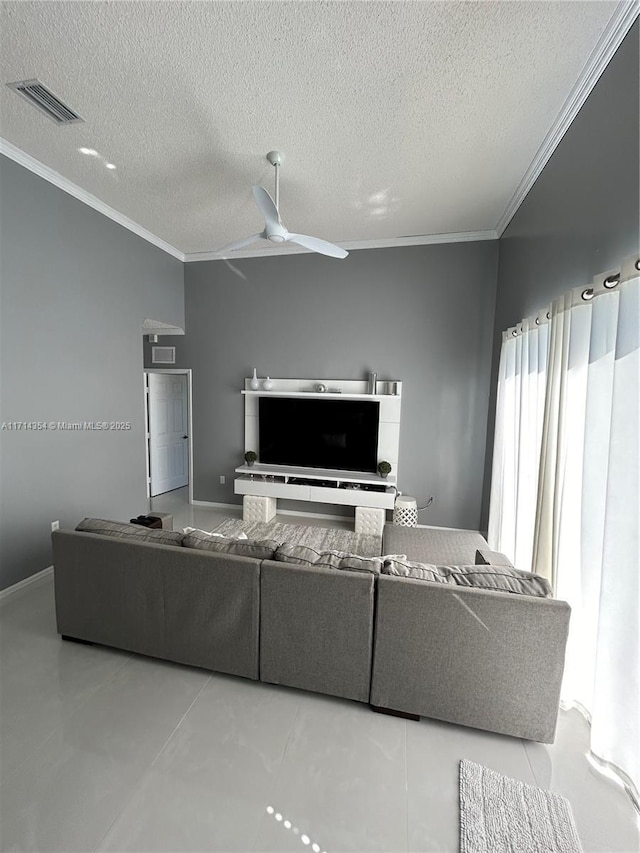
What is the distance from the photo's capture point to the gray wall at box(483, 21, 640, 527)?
1588 millimetres

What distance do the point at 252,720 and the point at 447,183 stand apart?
12.9 ft

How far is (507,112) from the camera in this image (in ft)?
7.36

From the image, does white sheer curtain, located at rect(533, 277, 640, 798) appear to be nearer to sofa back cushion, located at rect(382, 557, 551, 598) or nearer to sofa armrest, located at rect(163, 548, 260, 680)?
sofa back cushion, located at rect(382, 557, 551, 598)

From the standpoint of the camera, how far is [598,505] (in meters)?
1.69

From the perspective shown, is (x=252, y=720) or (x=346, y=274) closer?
(x=252, y=720)

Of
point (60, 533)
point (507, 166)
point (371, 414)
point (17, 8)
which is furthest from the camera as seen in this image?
point (371, 414)

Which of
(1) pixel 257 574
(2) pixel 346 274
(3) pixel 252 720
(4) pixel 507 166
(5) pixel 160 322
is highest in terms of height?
(4) pixel 507 166

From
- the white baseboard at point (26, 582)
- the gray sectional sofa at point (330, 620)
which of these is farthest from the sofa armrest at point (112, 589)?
the white baseboard at point (26, 582)

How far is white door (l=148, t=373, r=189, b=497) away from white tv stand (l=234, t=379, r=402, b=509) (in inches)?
64.8

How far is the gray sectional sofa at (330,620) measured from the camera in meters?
1.63

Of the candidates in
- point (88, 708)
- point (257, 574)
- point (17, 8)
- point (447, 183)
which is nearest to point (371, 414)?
point (447, 183)

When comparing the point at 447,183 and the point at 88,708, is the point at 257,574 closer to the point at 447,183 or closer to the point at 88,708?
the point at 88,708

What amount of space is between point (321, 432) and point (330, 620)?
9.22ft

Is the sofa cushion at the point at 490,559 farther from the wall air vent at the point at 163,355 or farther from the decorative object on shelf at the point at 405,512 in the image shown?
the wall air vent at the point at 163,355
